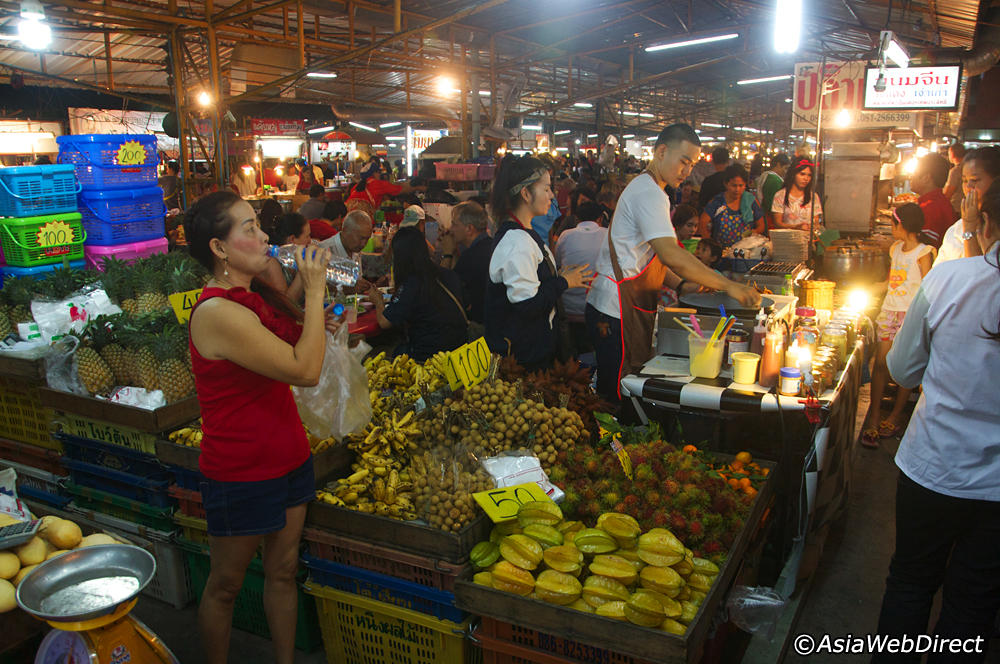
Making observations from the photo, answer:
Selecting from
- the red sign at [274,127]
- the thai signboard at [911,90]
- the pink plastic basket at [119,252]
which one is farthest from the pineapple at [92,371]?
the red sign at [274,127]

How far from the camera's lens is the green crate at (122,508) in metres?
3.25

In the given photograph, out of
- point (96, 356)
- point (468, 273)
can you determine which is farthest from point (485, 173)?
point (96, 356)

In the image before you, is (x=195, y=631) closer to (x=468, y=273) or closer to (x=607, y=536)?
(x=607, y=536)

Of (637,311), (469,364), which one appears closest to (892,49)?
Answer: (637,311)

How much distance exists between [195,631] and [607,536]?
2059mm

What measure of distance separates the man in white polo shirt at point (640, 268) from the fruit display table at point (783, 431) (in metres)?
0.29

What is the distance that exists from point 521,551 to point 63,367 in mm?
2758

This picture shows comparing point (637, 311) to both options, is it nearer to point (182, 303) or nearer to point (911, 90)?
point (182, 303)

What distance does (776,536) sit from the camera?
11.2 feet

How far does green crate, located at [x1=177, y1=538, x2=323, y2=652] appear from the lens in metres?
2.99

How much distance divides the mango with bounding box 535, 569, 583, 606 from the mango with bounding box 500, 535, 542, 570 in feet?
0.31

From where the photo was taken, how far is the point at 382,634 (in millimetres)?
2637

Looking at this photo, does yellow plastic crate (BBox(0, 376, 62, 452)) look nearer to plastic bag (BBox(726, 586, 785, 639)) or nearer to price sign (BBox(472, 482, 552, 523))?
price sign (BBox(472, 482, 552, 523))

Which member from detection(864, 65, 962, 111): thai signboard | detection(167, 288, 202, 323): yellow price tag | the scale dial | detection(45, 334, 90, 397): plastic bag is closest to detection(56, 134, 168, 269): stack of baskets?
detection(45, 334, 90, 397): plastic bag
